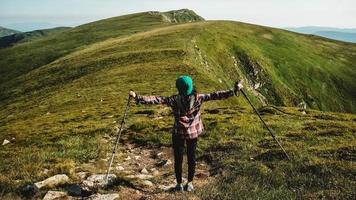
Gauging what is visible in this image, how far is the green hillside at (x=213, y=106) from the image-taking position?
1382 cm

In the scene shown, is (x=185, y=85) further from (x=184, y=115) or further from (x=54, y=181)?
(x=54, y=181)

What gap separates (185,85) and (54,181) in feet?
18.2

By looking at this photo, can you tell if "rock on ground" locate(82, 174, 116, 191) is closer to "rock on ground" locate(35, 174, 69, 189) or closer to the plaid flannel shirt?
"rock on ground" locate(35, 174, 69, 189)

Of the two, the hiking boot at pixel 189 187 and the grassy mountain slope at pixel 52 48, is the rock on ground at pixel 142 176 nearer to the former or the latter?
the hiking boot at pixel 189 187

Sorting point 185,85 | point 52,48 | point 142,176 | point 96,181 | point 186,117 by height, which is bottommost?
point 52,48

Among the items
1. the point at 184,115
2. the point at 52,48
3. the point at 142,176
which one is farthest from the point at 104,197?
the point at 52,48

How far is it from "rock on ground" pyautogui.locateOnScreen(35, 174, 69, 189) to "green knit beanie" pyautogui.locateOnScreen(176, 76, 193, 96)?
5.19m

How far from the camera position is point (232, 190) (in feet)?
39.4

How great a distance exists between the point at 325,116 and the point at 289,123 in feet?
23.6

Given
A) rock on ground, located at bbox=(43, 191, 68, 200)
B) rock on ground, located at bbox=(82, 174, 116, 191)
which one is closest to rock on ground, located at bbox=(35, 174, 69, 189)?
rock on ground, located at bbox=(43, 191, 68, 200)

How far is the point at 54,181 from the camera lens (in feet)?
44.8

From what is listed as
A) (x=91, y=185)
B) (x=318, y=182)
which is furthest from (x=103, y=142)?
(x=318, y=182)

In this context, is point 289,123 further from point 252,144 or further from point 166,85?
point 166,85

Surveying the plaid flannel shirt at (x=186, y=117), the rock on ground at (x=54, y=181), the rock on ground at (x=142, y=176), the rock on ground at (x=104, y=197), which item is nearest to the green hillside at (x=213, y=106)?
the rock on ground at (x=54, y=181)
